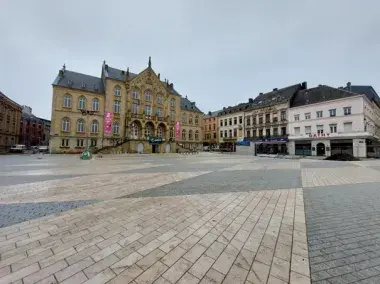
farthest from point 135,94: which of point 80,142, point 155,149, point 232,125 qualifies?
point 232,125

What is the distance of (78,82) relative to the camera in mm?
37188

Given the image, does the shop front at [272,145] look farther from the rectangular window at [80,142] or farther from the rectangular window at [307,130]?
the rectangular window at [80,142]

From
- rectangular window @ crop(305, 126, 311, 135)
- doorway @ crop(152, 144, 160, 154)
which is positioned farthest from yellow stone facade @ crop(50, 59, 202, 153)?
rectangular window @ crop(305, 126, 311, 135)

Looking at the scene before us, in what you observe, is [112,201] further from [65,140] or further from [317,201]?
[65,140]

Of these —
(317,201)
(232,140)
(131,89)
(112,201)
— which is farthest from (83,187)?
(232,140)

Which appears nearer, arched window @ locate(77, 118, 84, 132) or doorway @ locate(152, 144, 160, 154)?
arched window @ locate(77, 118, 84, 132)

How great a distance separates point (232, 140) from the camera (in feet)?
168

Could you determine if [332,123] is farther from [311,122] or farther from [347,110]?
[311,122]

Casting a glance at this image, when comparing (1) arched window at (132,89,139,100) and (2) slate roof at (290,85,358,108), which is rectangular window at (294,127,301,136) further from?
(1) arched window at (132,89,139,100)

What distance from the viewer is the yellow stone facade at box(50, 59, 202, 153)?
3441 cm

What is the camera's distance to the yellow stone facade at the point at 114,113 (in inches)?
1355

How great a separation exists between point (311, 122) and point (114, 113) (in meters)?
39.4

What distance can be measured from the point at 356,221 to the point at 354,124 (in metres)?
34.2

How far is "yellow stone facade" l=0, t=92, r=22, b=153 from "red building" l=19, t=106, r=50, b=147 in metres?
25.0
